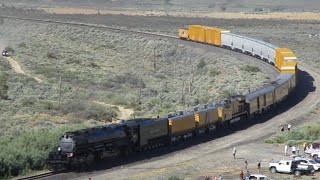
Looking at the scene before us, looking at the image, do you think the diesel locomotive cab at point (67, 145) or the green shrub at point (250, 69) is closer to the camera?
the diesel locomotive cab at point (67, 145)

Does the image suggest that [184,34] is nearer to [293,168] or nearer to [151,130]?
[151,130]

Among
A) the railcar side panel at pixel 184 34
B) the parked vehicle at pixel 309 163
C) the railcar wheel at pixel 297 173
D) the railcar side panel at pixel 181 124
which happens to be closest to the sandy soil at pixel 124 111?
the railcar side panel at pixel 181 124

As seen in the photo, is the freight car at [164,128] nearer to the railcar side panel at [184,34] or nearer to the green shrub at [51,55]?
the green shrub at [51,55]

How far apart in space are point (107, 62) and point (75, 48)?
16.8 meters

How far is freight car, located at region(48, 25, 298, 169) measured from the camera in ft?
132

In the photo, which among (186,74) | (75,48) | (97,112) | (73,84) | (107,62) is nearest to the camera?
(97,112)

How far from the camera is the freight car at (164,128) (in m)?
40.1

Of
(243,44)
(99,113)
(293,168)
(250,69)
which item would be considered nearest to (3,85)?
(99,113)

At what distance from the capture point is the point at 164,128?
4900 cm

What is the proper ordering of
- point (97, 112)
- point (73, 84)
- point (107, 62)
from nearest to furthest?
point (97, 112), point (73, 84), point (107, 62)

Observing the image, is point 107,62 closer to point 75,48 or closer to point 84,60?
point 84,60

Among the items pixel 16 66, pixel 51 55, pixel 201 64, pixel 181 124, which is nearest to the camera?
pixel 181 124

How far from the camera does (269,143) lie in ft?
169

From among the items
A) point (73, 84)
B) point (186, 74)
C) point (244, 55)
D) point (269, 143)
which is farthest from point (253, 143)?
point (244, 55)
